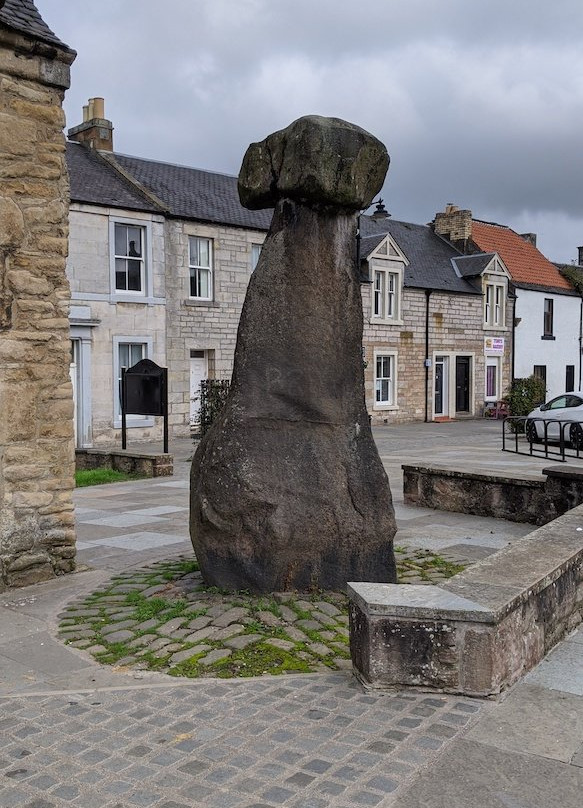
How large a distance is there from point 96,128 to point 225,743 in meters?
22.2

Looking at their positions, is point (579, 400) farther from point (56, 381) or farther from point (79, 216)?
point (56, 381)

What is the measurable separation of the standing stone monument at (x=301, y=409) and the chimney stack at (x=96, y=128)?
18.8m

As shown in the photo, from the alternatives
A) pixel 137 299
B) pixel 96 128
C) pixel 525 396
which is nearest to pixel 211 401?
pixel 137 299

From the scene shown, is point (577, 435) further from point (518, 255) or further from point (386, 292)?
point (518, 255)

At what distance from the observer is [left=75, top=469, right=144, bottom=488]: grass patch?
1331 cm

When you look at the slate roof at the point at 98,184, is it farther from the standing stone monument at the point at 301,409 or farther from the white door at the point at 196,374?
the standing stone monument at the point at 301,409

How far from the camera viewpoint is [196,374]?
907 inches

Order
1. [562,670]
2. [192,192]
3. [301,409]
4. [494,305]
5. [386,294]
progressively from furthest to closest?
[494,305] < [386,294] < [192,192] < [301,409] < [562,670]

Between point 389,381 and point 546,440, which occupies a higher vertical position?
point 389,381

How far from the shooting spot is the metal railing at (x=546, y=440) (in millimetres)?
16780

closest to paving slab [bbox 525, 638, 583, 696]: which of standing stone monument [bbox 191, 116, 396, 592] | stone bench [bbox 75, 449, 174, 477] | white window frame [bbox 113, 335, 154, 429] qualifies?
standing stone monument [bbox 191, 116, 396, 592]

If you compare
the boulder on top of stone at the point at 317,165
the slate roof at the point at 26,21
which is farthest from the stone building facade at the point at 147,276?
the boulder on top of stone at the point at 317,165

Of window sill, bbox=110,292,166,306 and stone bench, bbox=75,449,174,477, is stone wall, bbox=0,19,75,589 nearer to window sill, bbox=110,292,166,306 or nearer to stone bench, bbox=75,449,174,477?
stone bench, bbox=75,449,174,477

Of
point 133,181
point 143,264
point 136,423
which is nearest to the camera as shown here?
point 136,423
